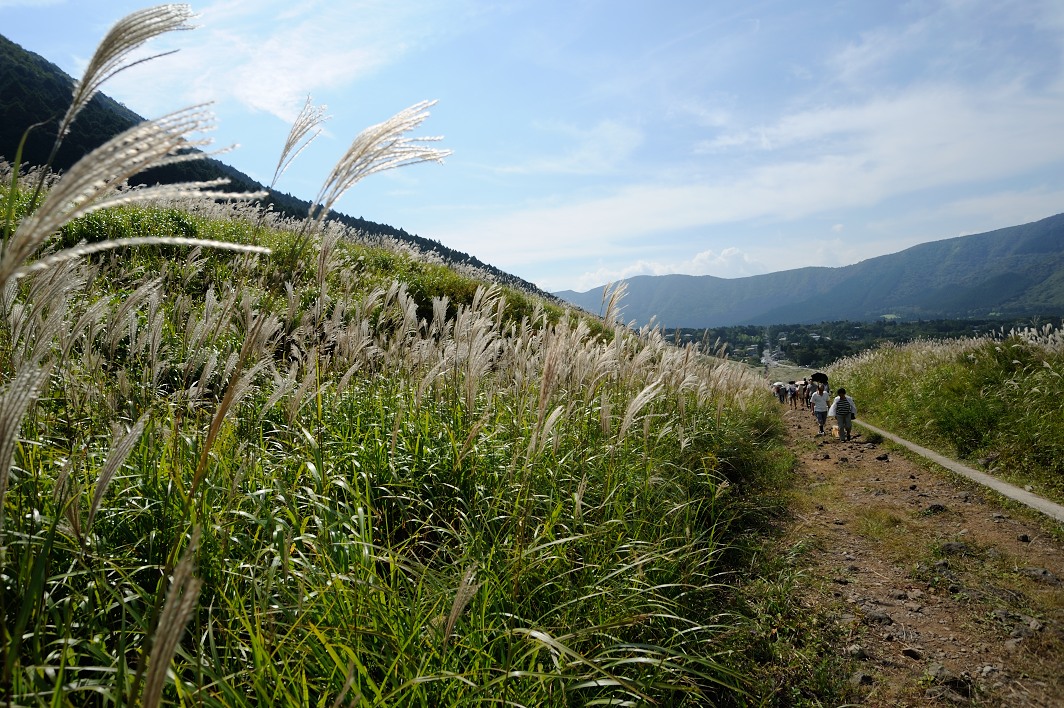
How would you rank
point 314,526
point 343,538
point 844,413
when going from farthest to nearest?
1. point 844,413
2. point 314,526
3. point 343,538

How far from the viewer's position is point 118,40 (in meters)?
1.16

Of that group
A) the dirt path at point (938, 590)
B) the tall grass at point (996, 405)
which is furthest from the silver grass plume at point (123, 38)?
the tall grass at point (996, 405)

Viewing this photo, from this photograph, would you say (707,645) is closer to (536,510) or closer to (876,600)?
(536,510)

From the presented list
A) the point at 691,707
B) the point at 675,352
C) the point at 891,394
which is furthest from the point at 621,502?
the point at 891,394

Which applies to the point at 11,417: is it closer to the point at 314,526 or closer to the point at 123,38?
the point at 123,38

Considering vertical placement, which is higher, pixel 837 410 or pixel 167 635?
pixel 837 410

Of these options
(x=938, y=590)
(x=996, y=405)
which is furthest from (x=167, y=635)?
(x=996, y=405)

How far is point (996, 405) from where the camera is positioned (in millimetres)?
8789

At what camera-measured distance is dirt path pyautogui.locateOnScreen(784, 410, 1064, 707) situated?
3.04 meters

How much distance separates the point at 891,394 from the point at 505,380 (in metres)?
13.1

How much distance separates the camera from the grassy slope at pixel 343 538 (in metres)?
1.65

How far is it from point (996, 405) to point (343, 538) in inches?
407

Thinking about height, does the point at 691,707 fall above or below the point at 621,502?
below

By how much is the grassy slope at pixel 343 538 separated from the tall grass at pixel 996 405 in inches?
197
